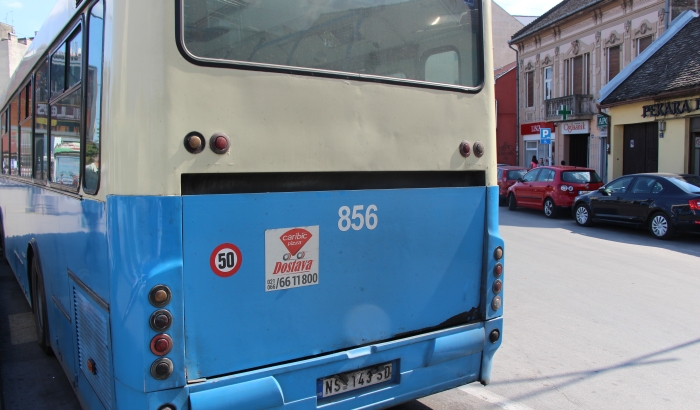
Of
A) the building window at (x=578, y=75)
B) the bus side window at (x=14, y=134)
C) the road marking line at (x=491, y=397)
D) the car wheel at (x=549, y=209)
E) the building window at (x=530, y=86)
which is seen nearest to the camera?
the road marking line at (x=491, y=397)

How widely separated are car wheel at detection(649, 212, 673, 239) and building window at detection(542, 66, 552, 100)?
817 inches

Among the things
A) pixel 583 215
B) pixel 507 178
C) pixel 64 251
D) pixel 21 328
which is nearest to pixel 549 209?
pixel 583 215

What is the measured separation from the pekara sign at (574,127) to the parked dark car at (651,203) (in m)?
14.5

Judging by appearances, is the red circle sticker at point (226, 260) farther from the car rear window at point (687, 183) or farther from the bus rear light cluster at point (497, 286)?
the car rear window at point (687, 183)

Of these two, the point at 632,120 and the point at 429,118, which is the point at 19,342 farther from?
the point at 632,120

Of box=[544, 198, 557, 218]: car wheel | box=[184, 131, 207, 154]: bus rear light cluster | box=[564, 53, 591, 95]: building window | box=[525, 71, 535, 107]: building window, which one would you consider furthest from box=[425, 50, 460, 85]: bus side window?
box=[525, 71, 535, 107]: building window

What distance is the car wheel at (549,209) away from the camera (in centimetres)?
1864

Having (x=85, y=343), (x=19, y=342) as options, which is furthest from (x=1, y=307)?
(x=85, y=343)

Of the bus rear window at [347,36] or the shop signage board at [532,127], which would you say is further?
the shop signage board at [532,127]

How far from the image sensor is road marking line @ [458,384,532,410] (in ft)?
15.1

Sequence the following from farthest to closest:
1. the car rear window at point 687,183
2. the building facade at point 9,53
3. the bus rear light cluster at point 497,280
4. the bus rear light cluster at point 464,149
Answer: the building facade at point 9,53 < the car rear window at point 687,183 < the bus rear light cluster at point 497,280 < the bus rear light cluster at point 464,149

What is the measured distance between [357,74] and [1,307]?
6.69 m

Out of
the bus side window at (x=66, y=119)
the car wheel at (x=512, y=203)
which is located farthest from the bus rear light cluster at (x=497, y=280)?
the car wheel at (x=512, y=203)

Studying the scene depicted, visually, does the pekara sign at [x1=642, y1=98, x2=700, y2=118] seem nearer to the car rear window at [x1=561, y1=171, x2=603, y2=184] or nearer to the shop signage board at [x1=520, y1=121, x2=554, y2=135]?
the car rear window at [x1=561, y1=171, x2=603, y2=184]
